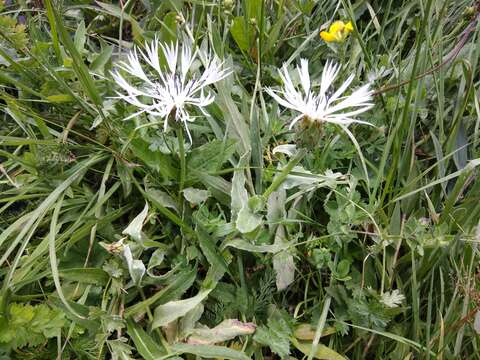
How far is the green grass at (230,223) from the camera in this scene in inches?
35.4

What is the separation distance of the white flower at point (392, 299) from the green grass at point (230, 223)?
0.04 ft

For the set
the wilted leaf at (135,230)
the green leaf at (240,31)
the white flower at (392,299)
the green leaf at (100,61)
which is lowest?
the white flower at (392,299)

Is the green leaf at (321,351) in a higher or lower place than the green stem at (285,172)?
lower

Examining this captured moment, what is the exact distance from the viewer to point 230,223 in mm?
937

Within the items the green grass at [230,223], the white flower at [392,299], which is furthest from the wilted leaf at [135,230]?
the white flower at [392,299]

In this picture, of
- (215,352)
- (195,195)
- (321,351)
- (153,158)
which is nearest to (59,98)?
(153,158)

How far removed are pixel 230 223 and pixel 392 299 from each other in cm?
31

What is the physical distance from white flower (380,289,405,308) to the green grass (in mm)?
11

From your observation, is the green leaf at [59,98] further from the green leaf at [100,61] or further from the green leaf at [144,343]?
the green leaf at [144,343]

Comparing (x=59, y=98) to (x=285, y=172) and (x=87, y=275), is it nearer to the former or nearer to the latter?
(x=87, y=275)

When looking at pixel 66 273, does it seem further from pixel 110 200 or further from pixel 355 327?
→ pixel 355 327

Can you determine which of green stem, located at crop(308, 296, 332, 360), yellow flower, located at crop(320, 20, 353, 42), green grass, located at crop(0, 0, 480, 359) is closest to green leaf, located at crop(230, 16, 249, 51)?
green grass, located at crop(0, 0, 480, 359)

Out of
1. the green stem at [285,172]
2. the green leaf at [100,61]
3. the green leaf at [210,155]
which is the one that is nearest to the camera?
the green stem at [285,172]

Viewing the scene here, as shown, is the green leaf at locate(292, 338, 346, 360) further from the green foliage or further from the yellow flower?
the yellow flower
